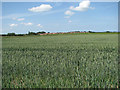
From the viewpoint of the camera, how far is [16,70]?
11.8ft

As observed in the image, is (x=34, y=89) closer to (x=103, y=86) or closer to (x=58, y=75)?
(x=58, y=75)

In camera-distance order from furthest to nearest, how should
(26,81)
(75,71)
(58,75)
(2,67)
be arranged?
(2,67) < (75,71) < (58,75) < (26,81)

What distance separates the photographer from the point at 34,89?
2586 mm

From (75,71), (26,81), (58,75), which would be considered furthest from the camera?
(75,71)

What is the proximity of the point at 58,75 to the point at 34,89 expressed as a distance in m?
0.68

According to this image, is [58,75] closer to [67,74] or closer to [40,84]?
[67,74]

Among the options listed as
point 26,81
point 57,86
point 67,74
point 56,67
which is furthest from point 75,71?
point 26,81

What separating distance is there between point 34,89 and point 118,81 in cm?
150

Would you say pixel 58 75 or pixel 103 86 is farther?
pixel 58 75

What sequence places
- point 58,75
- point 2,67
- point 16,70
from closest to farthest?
point 58,75
point 16,70
point 2,67

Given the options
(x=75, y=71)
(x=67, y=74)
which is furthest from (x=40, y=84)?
(x=75, y=71)

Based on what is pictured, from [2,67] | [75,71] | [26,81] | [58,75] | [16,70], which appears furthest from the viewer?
[2,67]

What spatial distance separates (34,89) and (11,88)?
420mm

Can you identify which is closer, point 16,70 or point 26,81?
point 26,81
